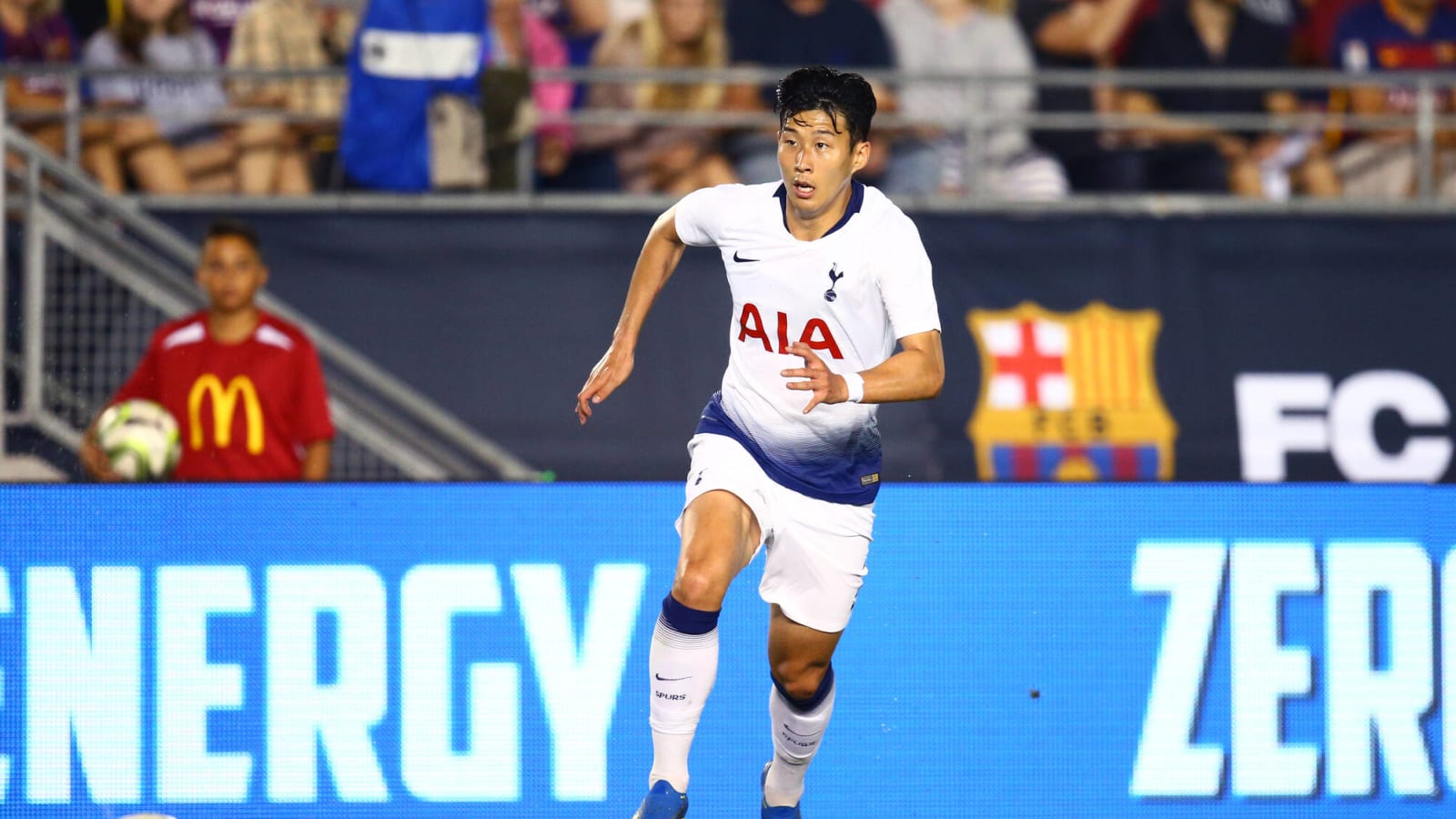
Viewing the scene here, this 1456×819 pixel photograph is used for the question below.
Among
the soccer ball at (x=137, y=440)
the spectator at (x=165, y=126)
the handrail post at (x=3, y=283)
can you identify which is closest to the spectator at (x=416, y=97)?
the spectator at (x=165, y=126)

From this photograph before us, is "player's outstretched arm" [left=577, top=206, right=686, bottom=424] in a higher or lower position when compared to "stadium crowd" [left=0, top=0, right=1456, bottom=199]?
lower

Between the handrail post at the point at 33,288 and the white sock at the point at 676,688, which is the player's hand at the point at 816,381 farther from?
the handrail post at the point at 33,288

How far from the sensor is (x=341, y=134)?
32.1 feet

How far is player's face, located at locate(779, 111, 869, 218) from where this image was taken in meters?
5.75

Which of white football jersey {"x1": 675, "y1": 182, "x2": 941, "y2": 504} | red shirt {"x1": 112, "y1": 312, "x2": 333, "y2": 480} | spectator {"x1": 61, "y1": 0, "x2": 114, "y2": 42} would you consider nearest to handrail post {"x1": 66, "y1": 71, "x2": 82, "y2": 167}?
spectator {"x1": 61, "y1": 0, "x2": 114, "y2": 42}

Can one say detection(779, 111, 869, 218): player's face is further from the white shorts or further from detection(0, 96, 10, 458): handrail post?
detection(0, 96, 10, 458): handrail post

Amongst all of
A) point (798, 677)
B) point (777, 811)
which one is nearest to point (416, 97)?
point (798, 677)

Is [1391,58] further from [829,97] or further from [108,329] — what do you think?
[108,329]

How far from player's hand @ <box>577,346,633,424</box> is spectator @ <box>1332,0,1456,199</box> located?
249 inches

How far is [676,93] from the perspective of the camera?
34.7ft

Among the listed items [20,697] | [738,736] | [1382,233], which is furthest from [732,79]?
[20,697]

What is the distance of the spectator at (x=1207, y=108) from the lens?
10.8m

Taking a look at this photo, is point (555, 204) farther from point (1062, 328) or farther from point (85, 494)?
point (85, 494)

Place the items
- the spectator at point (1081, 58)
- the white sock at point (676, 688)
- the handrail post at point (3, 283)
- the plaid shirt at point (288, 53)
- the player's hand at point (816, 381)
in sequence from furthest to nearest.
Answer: the spectator at point (1081, 58) → the plaid shirt at point (288, 53) → the handrail post at point (3, 283) → the white sock at point (676, 688) → the player's hand at point (816, 381)
